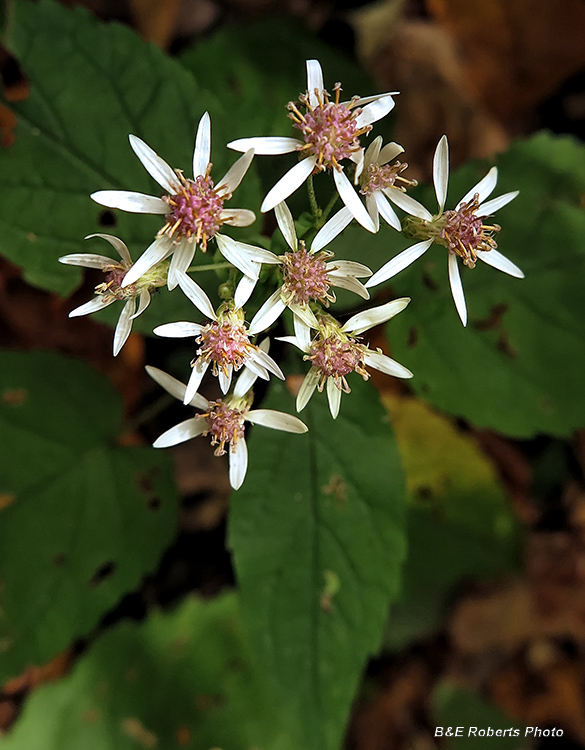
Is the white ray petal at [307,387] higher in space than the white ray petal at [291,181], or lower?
lower

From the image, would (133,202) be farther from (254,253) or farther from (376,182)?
(376,182)

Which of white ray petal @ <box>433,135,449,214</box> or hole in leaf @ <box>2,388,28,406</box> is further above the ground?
white ray petal @ <box>433,135,449,214</box>

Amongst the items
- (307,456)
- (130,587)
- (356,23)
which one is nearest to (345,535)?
(307,456)

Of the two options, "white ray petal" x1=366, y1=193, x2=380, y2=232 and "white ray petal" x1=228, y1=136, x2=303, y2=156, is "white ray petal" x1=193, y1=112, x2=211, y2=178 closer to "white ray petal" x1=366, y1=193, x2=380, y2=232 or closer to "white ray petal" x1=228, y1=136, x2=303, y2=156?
"white ray petal" x1=228, y1=136, x2=303, y2=156

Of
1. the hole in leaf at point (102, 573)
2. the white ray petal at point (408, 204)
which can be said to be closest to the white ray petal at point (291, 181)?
the white ray petal at point (408, 204)

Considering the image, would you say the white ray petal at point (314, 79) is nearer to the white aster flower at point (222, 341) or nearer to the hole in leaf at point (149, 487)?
the white aster flower at point (222, 341)

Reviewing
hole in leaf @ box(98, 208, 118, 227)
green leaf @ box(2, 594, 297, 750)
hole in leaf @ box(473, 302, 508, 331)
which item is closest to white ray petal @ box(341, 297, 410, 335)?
hole in leaf @ box(473, 302, 508, 331)
